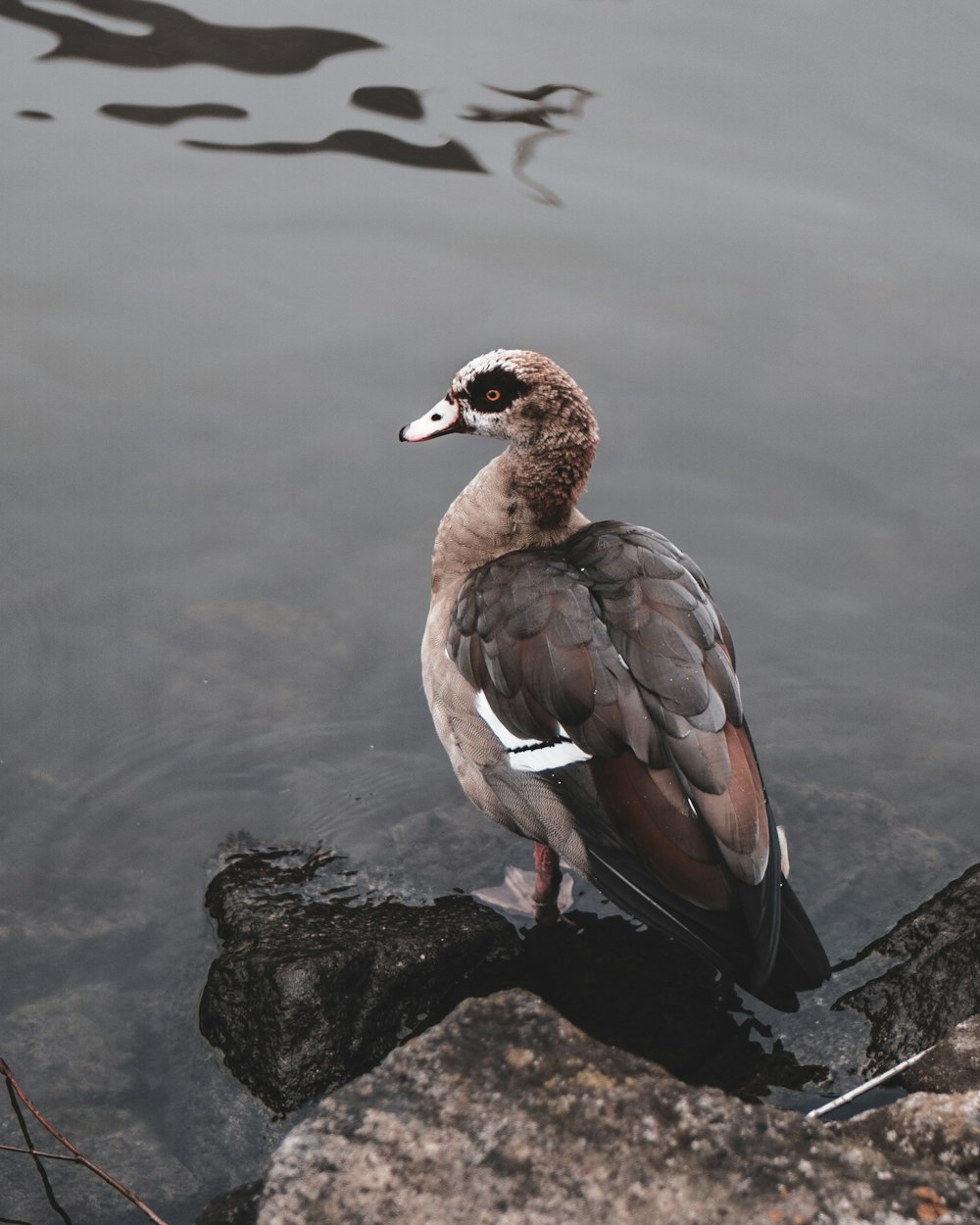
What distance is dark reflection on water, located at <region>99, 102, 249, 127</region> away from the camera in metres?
8.00

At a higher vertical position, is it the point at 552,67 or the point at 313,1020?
the point at 552,67

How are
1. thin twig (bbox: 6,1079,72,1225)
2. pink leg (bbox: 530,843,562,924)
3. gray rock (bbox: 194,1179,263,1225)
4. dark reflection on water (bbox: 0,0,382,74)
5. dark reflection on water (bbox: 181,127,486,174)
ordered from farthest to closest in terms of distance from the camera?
dark reflection on water (bbox: 0,0,382,74), dark reflection on water (bbox: 181,127,486,174), pink leg (bbox: 530,843,562,924), thin twig (bbox: 6,1079,72,1225), gray rock (bbox: 194,1179,263,1225)

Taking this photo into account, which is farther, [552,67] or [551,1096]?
[552,67]

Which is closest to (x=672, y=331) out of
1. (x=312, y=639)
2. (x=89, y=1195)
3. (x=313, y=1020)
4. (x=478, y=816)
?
(x=312, y=639)

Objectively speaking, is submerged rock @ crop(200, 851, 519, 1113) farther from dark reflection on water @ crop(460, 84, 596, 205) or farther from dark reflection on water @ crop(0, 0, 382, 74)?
dark reflection on water @ crop(0, 0, 382, 74)

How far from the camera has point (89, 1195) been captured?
3.34 m

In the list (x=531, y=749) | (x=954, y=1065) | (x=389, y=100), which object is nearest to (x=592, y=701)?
(x=531, y=749)

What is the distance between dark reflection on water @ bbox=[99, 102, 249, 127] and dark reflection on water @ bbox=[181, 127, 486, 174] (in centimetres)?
28

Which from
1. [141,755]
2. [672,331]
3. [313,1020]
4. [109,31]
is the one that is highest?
[109,31]

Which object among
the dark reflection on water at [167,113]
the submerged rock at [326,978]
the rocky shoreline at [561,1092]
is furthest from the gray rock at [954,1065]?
A: the dark reflection on water at [167,113]

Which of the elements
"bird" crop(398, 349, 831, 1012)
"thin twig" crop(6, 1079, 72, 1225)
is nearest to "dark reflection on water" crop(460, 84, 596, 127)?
"bird" crop(398, 349, 831, 1012)

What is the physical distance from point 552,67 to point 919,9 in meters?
2.31

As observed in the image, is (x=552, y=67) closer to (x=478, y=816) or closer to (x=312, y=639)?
(x=312, y=639)

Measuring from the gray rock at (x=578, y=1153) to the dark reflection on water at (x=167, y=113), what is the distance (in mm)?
6658
